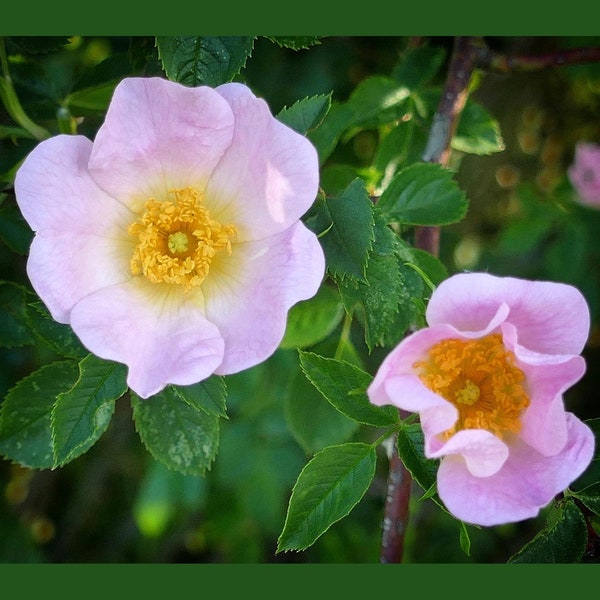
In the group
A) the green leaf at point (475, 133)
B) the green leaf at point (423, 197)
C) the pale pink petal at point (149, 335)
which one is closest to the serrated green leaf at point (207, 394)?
the pale pink petal at point (149, 335)

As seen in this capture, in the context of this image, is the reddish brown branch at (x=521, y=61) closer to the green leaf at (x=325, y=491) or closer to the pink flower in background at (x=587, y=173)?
the green leaf at (x=325, y=491)

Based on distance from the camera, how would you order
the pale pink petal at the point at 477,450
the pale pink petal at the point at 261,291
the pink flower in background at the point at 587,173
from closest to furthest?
the pale pink petal at the point at 477,450 → the pale pink petal at the point at 261,291 → the pink flower in background at the point at 587,173

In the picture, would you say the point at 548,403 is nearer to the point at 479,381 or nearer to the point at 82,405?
the point at 479,381

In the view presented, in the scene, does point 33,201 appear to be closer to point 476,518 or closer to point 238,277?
point 238,277

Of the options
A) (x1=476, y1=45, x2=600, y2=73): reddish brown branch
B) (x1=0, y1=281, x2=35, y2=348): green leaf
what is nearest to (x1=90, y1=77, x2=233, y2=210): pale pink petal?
(x1=0, y1=281, x2=35, y2=348): green leaf

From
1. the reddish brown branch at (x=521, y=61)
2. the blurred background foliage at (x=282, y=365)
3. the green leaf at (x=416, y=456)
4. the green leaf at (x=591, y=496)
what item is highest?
the reddish brown branch at (x=521, y=61)

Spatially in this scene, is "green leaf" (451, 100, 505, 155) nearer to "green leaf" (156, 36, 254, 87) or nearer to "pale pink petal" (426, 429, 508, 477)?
"green leaf" (156, 36, 254, 87)
